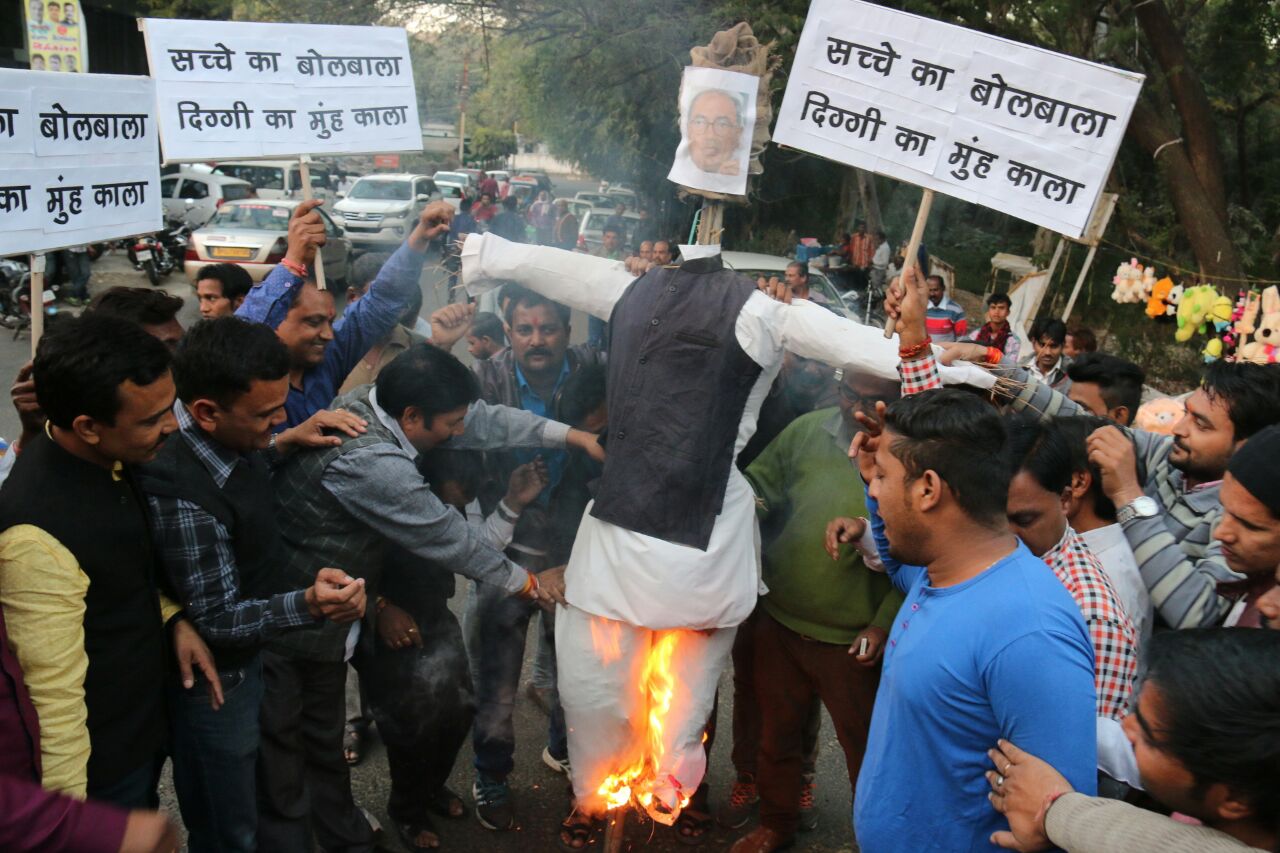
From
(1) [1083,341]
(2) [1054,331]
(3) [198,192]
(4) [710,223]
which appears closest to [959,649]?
(4) [710,223]

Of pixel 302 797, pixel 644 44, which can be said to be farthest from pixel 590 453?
pixel 644 44

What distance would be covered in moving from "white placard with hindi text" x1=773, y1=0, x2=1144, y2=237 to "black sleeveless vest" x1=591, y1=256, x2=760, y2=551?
757 mm

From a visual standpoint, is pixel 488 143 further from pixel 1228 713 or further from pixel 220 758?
pixel 1228 713

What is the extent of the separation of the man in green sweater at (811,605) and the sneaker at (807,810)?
24 centimetres

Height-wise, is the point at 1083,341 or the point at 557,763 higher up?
the point at 1083,341

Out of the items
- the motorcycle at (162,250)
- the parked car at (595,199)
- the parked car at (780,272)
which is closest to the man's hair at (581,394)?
the parked car at (780,272)

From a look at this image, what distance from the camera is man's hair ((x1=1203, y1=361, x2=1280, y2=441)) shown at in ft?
9.45

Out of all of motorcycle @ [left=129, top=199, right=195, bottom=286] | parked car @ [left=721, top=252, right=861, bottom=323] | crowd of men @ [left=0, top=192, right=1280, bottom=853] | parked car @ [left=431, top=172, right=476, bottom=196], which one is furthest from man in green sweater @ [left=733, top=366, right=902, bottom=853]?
parked car @ [left=431, top=172, right=476, bottom=196]

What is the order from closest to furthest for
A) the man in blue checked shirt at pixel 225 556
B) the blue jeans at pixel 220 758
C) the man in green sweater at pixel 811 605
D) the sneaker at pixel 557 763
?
the man in blue checked shirt at pixel 225 556 → the blue jeans at pixel 220 758 → the man in green sweater at pixel 811 605 → the sneaker at pixel 557 763

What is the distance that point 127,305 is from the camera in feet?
11.7

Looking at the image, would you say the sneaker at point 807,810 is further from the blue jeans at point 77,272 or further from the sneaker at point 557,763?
the blue jeans at point 77,272

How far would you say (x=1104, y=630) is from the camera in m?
2.38

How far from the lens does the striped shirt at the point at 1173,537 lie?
2568mm

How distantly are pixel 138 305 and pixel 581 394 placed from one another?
1653mm
